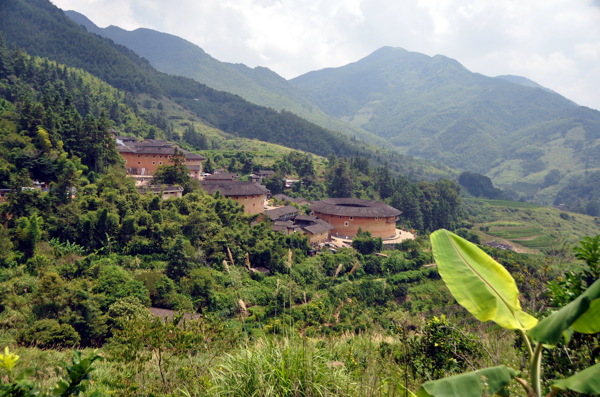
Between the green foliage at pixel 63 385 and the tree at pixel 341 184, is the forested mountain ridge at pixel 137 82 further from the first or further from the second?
the green foliage at pixel 63 385

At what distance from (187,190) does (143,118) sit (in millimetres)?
38183

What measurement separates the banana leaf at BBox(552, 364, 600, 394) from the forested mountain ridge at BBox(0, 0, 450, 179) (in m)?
75.9

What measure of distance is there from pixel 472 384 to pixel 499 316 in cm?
52

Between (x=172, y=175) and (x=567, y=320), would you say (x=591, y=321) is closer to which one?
(x=567, y=320)

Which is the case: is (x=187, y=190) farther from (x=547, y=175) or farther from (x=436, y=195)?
(x=547, y=175)

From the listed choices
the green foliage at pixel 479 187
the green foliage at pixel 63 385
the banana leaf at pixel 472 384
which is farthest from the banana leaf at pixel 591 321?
the green foliage at pixel 479 187

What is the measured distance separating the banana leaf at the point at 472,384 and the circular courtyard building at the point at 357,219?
29.8 metres

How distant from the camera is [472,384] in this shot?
1.83 meters

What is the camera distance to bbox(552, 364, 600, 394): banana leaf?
5.33 ft

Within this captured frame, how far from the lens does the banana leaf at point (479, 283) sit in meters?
2.18

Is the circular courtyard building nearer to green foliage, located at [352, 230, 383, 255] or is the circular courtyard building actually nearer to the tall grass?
green foliage, located at [352, 230, 383, 255]

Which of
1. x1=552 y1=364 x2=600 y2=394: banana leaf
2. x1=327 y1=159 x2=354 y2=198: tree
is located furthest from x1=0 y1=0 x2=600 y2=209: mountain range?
x1=552 y1=364 x2=600 y2=394: banana leaf

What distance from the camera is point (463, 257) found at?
7.99 ft

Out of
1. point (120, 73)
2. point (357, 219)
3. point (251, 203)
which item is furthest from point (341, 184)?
point (120, 73)
